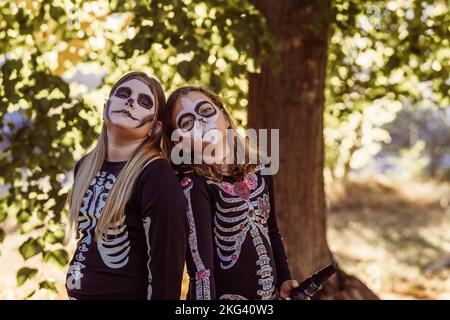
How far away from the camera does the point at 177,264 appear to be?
9.14 feet

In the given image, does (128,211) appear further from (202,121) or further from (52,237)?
(52,237)

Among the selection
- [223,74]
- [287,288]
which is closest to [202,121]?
[287,288]

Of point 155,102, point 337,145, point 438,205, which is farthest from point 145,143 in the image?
point 438,205

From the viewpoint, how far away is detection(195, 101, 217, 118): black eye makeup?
334 centimetres

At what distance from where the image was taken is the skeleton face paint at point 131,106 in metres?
3.13

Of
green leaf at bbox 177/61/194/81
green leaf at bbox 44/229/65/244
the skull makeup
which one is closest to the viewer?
the skull makeup

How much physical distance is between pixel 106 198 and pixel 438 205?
1462cm

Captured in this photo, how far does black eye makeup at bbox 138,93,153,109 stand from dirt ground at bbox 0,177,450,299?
113 inches

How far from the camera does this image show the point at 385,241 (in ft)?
43.4

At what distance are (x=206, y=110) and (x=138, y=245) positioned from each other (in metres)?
0.78

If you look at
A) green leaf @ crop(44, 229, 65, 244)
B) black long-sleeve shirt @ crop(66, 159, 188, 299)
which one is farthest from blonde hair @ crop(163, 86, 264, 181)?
green leaf @ crop(44, 229, 65, 244)

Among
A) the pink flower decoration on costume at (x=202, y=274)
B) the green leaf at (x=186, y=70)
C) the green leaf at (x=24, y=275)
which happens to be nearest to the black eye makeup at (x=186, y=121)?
the pink flower decoration on costume at (x=202, y=274)

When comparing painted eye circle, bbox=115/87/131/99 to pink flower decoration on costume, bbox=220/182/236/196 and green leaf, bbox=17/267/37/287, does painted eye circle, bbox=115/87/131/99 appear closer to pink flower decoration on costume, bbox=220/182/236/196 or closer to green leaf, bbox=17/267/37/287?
pink flower decoration on costume, bbox=220/182/236/196

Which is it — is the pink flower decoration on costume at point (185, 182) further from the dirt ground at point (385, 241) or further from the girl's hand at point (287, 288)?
the dirt ground at point (385, 241)
